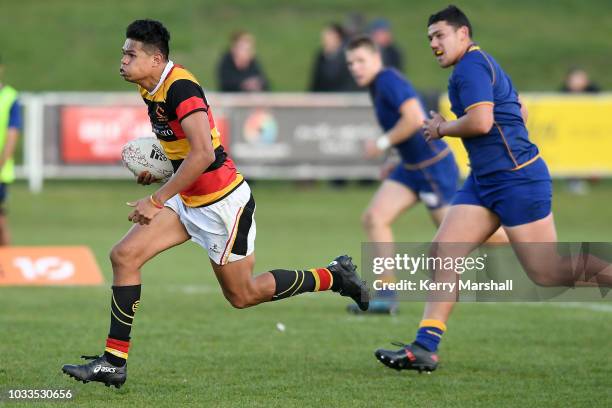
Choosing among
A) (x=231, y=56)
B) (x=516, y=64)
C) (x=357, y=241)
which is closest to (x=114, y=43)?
(x=516, y=64)

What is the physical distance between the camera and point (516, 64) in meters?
33.5

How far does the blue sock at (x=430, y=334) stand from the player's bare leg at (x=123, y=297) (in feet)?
5.60

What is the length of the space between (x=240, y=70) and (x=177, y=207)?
13.9m

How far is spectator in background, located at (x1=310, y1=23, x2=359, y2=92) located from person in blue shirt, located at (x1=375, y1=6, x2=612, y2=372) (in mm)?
13219

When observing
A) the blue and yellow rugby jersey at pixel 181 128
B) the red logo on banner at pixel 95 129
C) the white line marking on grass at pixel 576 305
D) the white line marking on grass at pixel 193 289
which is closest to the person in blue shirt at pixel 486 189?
the blue and yellow rugby jersey at pixel 181 128

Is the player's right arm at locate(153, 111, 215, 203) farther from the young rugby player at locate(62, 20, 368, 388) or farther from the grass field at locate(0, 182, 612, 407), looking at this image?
the grass field at locate(0, 182, 612, 407)

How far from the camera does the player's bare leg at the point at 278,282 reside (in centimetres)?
739

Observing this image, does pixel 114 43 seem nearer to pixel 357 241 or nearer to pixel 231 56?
pixel 231 56

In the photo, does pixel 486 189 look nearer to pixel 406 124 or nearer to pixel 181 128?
pixel 181 128

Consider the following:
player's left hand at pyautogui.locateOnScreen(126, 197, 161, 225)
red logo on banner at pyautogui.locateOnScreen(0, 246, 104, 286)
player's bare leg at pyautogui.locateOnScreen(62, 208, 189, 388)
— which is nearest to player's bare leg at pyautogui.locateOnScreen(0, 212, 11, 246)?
red logo on banner at pyautogui.locateOnScreen(0, 246, 104, 286)

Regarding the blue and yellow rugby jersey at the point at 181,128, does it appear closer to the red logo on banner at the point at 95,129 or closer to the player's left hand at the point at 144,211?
the player's left hand at the point at 144,211

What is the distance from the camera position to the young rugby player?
22.3 feet

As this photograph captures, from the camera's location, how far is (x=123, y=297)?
7.09 metres

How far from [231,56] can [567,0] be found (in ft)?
70.7
